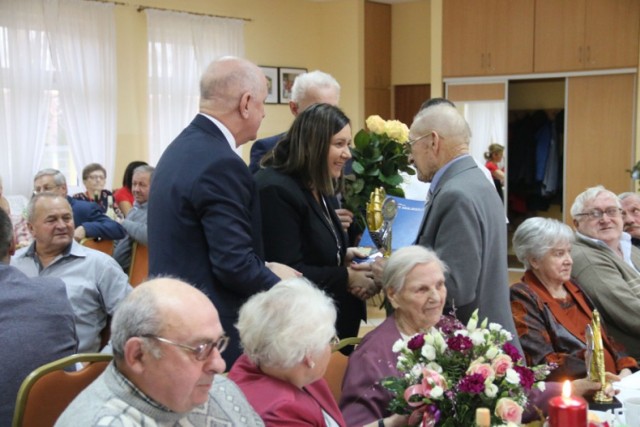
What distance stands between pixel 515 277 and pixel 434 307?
621 centimetres

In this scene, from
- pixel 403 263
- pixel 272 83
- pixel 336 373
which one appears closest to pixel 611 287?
pixel 403 263

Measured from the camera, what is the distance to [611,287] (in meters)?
3.37

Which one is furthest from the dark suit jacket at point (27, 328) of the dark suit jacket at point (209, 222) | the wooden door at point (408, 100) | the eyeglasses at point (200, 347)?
the wooden door at point (408, 100)

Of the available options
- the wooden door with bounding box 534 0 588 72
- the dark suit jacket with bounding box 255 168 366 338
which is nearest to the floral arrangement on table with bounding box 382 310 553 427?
the dark suit jacket with bounding box 255 168 366 338

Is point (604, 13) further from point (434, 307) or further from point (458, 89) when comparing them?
point (434, 307)

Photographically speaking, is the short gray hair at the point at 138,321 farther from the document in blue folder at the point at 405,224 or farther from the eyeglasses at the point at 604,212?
the eyeglasses at the point at 604,212

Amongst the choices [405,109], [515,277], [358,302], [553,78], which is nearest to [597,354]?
[358,302]

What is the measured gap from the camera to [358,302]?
9.50 feet

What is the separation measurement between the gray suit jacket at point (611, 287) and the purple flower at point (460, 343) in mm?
1685

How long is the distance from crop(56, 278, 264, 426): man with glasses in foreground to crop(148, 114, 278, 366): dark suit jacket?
645 mm

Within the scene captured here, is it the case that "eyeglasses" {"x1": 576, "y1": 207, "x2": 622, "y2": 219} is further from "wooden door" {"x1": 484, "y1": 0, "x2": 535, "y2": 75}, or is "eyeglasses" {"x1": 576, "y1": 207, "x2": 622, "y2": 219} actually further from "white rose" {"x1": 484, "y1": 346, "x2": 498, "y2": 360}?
"wooden door" {"x1": 484, "y1": 0, "x2": 535, "y2": 75}

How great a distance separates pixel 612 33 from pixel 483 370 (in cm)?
703

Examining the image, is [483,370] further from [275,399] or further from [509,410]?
[275,399]

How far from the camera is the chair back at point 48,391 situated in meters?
2.07
